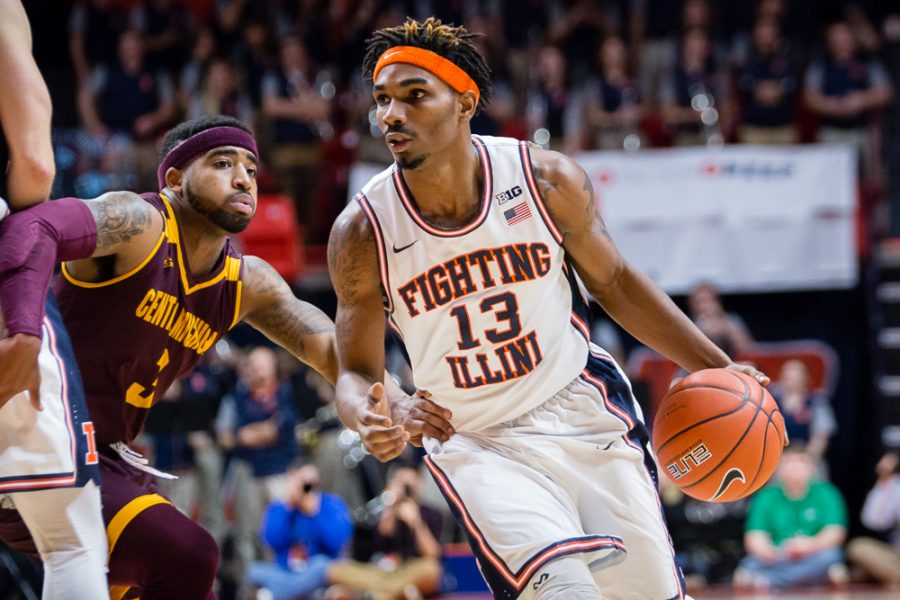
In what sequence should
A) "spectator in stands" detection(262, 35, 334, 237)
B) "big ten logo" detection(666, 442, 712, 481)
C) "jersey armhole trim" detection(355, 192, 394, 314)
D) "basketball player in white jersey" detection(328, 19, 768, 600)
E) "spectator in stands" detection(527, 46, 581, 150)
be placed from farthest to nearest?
"spectator in stands" detection(262, 35, 334, 237)
"spectator in stands" detection(527, 46, 581, 150)
"big ten logo" detection(666, 442, 712, 481)
"jersey armhole trim" detection(355, 192, 394, 314)
"basketball player in white jersey" detection(328, 19, 768, 600)

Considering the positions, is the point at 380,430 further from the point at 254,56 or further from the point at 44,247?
the point at 254,56

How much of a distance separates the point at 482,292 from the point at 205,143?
1294 millimetres

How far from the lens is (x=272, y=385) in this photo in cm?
1093

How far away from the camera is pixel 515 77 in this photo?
46.5 feet

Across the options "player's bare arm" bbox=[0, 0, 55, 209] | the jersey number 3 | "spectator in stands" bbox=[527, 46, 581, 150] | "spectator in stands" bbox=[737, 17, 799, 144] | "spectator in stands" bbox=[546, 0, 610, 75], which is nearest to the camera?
"player's bare arm" bbox=[0, 0, 55, 209]

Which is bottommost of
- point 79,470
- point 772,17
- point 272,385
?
point 272,385

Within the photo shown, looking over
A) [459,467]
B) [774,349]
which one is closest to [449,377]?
[459,467]

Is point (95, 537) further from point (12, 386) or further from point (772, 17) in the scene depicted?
point (772, 17)

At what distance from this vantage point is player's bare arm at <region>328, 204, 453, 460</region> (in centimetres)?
423

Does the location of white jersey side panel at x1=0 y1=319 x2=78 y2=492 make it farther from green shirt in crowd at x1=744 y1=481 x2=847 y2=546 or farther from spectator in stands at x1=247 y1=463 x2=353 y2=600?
green shirt in crowd at x1=744 y1=481 x2=847 y2=546

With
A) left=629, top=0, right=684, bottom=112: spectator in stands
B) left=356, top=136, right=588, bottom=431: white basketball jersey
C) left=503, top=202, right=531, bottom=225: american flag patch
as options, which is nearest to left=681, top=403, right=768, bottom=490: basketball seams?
left=356, top=136, right=588, bottom=431: white basketball jersey

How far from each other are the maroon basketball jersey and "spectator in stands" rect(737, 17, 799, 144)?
31.3ft

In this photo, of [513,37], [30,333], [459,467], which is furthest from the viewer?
[513,37]

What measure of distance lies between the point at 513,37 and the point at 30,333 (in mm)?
11395
